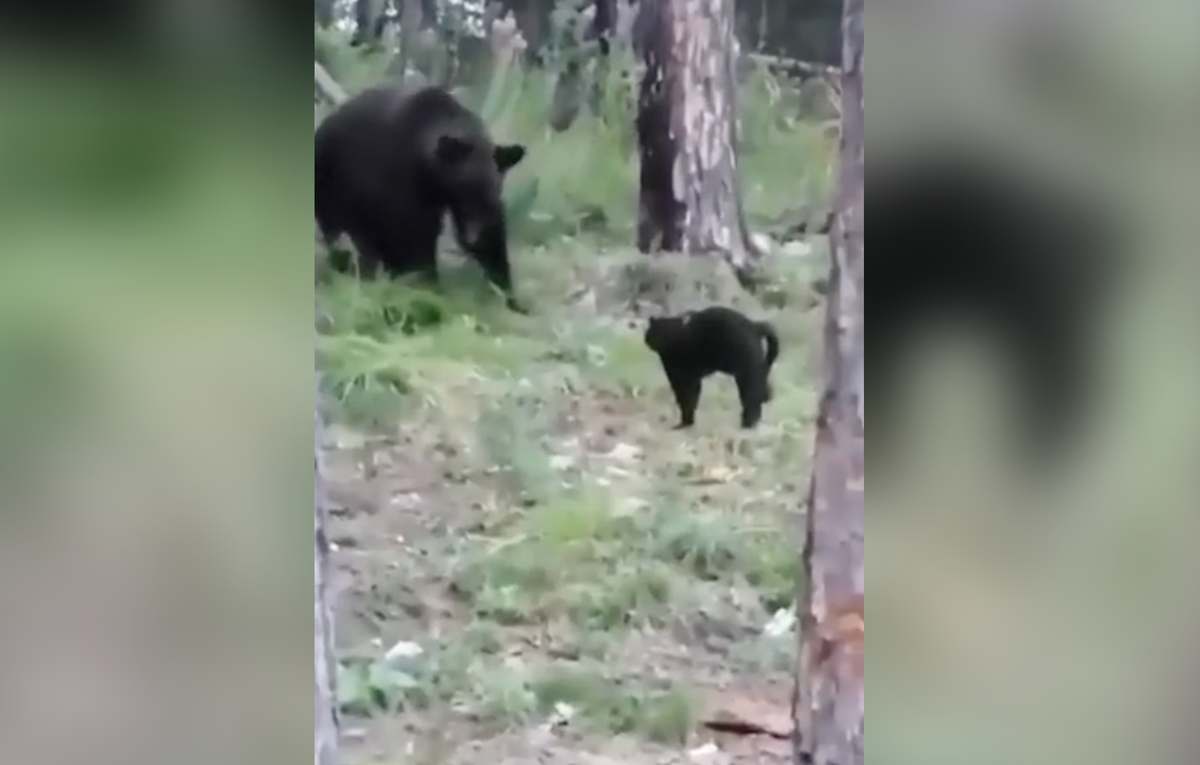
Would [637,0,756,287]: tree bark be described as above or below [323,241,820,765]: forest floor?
above

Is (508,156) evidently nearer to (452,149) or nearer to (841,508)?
(452,149)

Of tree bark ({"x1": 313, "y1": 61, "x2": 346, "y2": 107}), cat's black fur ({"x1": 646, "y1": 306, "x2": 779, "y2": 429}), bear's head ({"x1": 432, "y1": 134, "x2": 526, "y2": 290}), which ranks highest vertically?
tree bark ({"x1": 313, "y1": 61, "x2": 346, "y2": 107})

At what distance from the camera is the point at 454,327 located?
0.74 m

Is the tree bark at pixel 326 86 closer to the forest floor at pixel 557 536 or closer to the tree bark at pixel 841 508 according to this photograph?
the forest floor at pixel 557 536

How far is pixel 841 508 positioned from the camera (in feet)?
2.45

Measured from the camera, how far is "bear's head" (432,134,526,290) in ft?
2.44

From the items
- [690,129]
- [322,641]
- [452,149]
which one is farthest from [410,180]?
[322,641]

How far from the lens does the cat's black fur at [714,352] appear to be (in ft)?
2.44

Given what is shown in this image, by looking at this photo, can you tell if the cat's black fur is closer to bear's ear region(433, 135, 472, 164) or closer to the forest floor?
the forest floor

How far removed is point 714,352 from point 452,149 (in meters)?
0.20

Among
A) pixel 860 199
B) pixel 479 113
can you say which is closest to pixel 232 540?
pixel 479 113

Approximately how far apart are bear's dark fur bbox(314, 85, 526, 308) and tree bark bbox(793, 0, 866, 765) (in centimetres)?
20

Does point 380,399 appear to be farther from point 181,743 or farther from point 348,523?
point 181,743

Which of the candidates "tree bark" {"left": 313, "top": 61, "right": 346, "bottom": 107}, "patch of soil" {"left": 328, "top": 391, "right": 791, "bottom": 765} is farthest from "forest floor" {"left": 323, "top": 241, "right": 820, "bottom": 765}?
"tree bark" {"left": 313, "top": 61, "right": 346, "bottom": 107}
